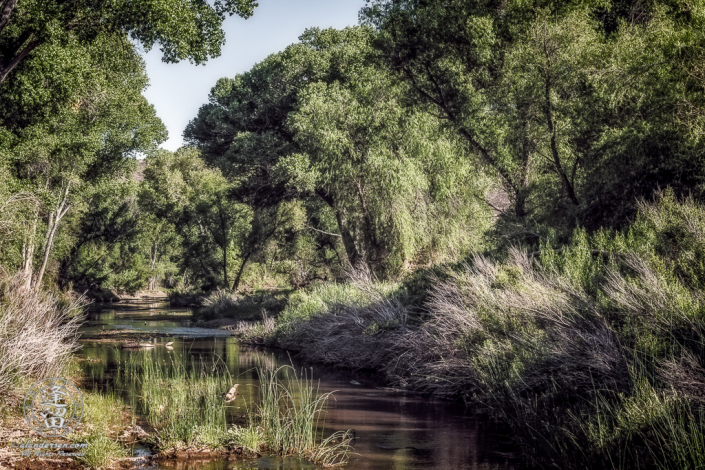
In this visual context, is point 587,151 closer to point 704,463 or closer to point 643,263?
point 643,263

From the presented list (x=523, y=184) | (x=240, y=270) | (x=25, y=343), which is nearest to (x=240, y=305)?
(x=240, y=270)

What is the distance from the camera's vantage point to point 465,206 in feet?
95.3

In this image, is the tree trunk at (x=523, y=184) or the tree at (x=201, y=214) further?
the tree at (x=201, y=214)

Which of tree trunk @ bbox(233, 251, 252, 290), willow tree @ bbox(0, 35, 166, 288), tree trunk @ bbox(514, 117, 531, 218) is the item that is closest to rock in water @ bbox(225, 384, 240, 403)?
willow tree @ bbox(0, 35, 166, 288)

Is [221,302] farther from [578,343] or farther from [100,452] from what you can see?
[578,343]

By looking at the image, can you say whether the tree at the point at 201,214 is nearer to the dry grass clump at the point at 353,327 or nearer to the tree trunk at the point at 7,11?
the dry grass clump at the point at 353,327

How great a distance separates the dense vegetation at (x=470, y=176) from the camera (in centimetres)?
1098

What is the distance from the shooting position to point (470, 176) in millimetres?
29469

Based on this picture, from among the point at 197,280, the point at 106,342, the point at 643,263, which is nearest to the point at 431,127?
the point at 106,342

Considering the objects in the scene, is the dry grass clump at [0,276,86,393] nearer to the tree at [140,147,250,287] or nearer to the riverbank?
the riverbank

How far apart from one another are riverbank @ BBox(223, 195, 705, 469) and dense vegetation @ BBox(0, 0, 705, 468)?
6 centimetres

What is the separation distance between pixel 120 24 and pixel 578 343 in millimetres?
13462

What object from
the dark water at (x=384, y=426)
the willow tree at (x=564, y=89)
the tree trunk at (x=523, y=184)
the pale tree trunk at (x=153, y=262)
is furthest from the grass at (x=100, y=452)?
the pale tree trunk at (x=153, y=262)

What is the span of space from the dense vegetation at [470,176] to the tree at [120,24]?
77 mm
